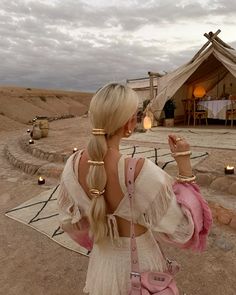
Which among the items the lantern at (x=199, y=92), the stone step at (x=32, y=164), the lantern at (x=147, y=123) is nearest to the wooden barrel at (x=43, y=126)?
the stone step at (x=32, y=164)

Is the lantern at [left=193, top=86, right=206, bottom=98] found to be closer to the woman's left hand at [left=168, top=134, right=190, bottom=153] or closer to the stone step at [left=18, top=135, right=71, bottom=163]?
the stone step at [left=18, top=135, right=71, bottom=163]

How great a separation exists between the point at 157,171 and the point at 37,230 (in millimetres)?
3356

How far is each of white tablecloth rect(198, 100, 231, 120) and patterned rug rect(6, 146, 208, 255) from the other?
4.58 meters

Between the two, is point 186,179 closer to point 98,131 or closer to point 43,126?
point 98,131

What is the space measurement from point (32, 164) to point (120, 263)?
20.5ft

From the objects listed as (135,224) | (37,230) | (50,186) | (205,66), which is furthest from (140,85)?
(135,224)

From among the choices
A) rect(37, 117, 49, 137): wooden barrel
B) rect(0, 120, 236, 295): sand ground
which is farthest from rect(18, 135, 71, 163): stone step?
rect(0, 120, 236, 295): sand ground

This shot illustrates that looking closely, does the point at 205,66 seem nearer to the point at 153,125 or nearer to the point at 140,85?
the point at 153,125

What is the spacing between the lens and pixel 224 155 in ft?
19.9

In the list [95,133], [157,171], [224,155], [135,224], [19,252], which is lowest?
[19,252]

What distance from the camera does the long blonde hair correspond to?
4.21ft

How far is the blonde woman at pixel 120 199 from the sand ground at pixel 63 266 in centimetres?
160

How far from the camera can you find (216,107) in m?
10.4

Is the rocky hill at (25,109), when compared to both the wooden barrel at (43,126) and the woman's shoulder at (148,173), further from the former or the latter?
the woman's shoulder at (148,173)
